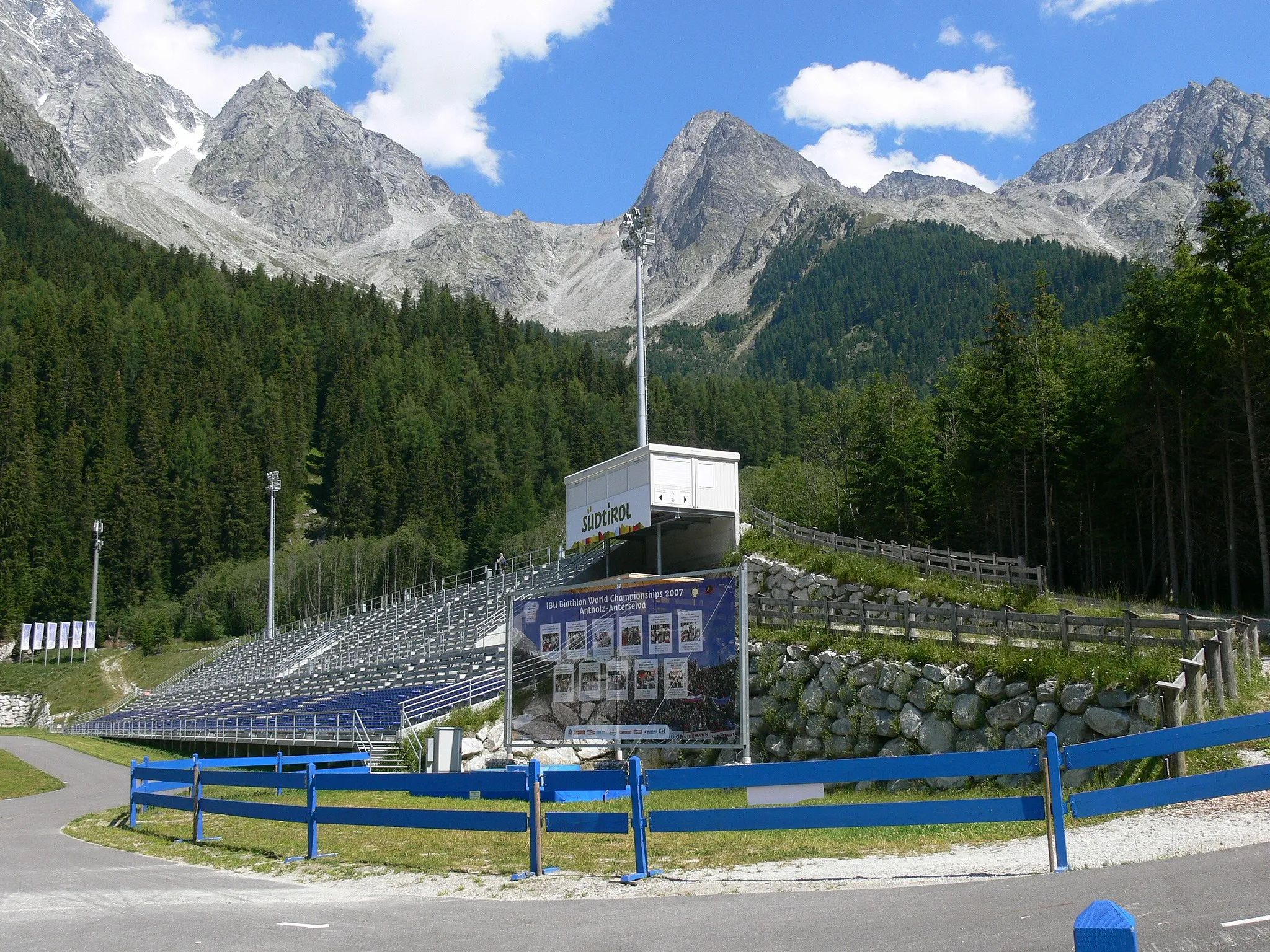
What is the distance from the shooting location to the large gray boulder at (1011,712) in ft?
60.3

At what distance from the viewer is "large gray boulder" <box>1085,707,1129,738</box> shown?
1652 centimetres

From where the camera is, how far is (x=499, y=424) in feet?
407

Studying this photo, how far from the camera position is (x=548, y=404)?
426 feet

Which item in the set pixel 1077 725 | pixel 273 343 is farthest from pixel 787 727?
pixel 273 343

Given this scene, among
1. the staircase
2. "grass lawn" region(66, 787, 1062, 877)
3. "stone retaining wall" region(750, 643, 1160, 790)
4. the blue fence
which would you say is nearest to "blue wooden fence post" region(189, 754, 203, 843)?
"grass lawn" region(66, 787, 1062, 877)

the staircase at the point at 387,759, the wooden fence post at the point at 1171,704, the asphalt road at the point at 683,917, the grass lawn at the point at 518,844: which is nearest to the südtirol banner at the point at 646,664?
the grass lawn at the point at 518,844

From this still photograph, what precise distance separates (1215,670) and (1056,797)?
856 centimetres

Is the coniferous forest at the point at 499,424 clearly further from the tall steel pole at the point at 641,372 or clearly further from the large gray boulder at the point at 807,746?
the tall steel pole at the point at 641,372

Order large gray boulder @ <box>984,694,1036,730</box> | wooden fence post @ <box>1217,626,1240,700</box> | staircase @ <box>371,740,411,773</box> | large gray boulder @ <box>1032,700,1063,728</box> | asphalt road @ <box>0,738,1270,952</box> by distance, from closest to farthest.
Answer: asphalt road @ <box>0,738,1270,952</box>
wooden fence post @ <box>1217,626,1240,700</box>
large gray boulder @ <box>1032,700,1063,728</box>
large gray boulder @ <box>984,694,1036,730</box>
staircase @ <box>371,740,411,773</box>

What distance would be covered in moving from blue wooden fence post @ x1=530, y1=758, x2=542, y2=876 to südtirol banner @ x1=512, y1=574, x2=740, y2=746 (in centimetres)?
665

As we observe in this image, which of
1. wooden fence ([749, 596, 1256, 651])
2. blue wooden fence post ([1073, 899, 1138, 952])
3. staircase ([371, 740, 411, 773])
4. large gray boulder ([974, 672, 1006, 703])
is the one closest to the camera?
blue wooden fence post ([1073, 899, 1138, 952])

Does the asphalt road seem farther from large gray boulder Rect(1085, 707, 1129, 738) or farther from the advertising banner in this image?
the advertising banner

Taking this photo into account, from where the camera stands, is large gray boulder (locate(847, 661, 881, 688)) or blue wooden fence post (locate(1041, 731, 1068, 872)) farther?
large gray boulder (locate(847, 661, 881, 688))

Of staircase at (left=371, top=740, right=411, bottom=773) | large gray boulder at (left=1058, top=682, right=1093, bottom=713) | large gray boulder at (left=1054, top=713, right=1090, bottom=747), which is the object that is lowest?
staircase at (left=371, top=740, right=411, bottom=773)
